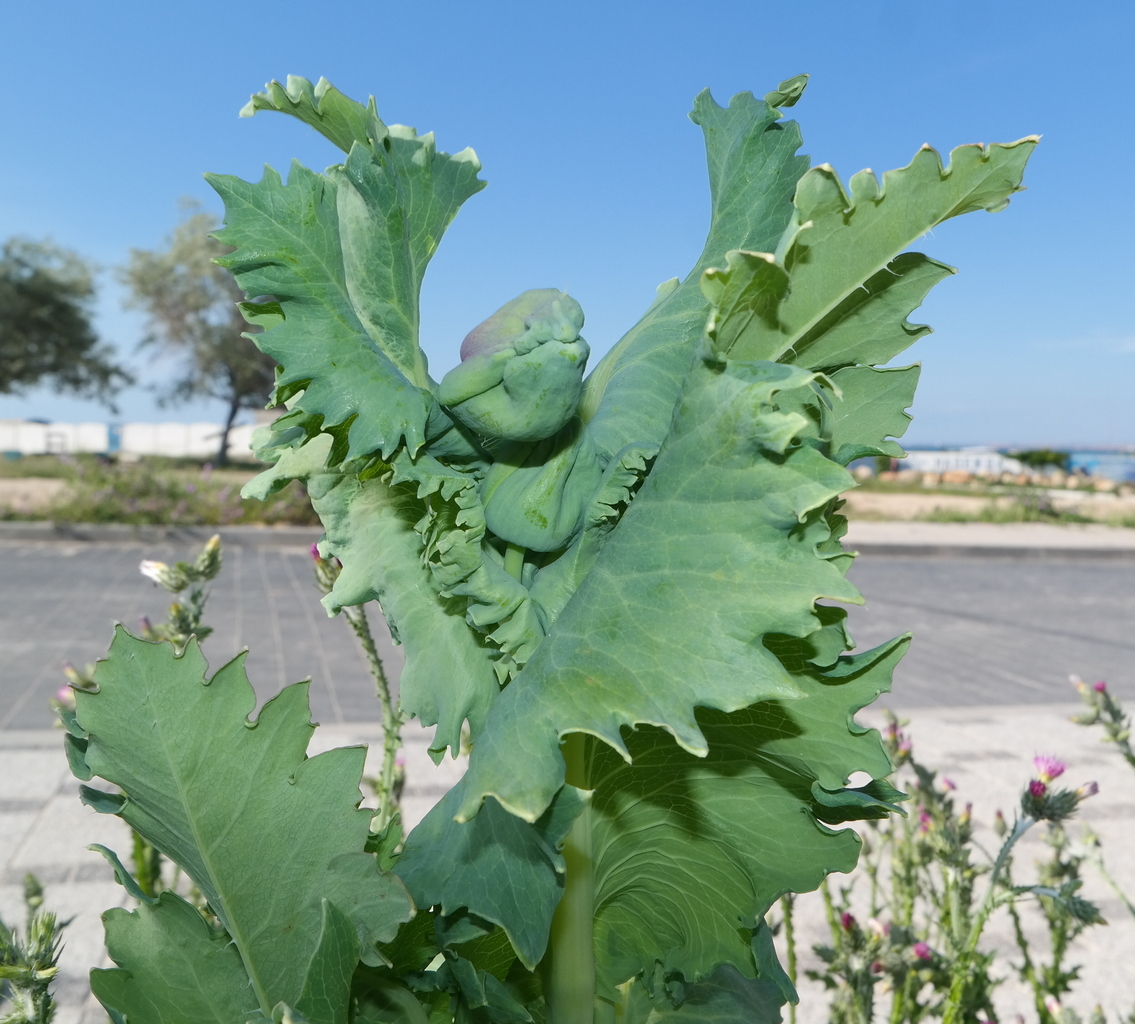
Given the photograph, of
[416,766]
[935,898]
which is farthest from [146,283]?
[935,898]

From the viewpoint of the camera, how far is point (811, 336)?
72cm

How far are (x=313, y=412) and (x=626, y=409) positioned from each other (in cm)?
24

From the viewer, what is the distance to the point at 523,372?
61cm

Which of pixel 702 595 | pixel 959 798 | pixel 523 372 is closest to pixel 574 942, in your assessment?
pixel 702 595

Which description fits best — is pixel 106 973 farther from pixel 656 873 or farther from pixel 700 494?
pixel 700 494

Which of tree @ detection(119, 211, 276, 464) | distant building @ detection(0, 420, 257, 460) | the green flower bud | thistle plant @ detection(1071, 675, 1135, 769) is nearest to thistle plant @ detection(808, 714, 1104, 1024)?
thistle plant @ detection(1071, 675, 1135, 769)

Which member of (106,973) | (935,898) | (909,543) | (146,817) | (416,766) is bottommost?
(106,973)

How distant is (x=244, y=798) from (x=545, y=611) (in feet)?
0.89

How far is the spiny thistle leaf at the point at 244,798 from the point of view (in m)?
0.70

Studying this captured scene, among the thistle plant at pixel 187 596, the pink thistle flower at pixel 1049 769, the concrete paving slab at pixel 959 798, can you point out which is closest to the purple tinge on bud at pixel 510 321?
the thistle plant at pixel 187 596

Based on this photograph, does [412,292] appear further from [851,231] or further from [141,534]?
[141,534]

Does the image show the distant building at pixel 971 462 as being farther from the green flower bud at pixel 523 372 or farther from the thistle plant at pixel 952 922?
the green flower bud at pixel 523 372

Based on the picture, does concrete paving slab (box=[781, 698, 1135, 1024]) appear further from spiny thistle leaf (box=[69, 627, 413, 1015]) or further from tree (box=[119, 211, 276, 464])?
tree (box=[119, 211, 276, 464])

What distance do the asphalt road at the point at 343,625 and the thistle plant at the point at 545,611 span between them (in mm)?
4632
